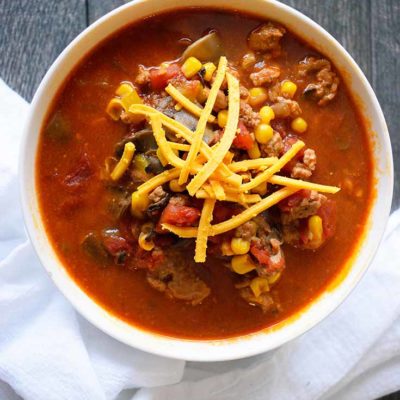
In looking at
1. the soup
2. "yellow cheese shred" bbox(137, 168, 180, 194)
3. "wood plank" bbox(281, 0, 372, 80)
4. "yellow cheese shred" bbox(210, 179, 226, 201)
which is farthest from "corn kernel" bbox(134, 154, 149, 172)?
"wood plank" bbox(281, 0, 372, 80)

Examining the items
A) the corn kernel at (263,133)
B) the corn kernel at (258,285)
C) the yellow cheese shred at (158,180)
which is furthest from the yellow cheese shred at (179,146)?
the corn kernel at (258,285)

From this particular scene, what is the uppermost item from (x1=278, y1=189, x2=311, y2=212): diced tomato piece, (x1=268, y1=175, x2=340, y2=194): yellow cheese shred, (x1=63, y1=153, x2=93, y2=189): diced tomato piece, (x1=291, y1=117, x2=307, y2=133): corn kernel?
(x1=291, y1=117, x2=307, y2=133): corn kernel

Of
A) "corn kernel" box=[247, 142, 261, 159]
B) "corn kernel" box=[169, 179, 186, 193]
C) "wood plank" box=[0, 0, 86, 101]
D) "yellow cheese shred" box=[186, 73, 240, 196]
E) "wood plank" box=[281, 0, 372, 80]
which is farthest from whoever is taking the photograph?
"wood plank" box=[281, 0, 372, 80]

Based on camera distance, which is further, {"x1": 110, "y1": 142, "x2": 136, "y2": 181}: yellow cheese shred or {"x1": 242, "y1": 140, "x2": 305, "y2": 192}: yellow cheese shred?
{"x1": 110, "y1": 142, "x2": 136, "y2": 181}: yellow cheese shred

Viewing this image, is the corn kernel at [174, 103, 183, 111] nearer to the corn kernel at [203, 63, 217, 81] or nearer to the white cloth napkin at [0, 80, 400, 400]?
the corn kernel at [203, 63, 217, 81]

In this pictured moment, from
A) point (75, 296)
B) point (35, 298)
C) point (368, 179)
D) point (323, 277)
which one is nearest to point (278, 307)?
point (323, 277)

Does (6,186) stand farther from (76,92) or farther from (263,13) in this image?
(263,13)

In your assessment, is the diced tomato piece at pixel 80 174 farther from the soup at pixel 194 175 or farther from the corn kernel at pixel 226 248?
the corn kernel at pixel 226 248
